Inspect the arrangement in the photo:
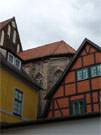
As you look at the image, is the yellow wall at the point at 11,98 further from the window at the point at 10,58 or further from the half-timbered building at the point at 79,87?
the window at the point at 10,58

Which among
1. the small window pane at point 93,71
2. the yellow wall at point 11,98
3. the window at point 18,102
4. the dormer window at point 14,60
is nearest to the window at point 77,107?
the small window pane at point 93,71

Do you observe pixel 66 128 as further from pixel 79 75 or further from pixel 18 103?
pixel 79 75

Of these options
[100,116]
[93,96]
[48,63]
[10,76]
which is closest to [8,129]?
[100,116]

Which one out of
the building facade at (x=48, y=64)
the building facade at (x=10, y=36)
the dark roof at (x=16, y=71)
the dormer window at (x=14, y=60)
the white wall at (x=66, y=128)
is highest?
the building facade at (x=10, y=36)

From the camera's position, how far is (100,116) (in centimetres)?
1567

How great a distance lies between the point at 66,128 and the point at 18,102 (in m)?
8.67

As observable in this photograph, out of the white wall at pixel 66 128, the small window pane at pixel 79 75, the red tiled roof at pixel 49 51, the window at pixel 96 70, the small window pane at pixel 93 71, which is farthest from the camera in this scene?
the red tiled roof at pixel 49 51

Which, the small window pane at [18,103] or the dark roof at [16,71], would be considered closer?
the dark roof at [16,71]

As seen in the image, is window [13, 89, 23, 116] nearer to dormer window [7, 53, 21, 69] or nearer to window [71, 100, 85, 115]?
dormer window [7, 53, 21, 69]

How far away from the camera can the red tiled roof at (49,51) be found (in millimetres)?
38109

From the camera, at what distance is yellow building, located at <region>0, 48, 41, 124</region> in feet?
74.0

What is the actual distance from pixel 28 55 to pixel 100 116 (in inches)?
1008

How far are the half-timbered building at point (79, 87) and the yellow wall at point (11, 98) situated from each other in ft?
3.94

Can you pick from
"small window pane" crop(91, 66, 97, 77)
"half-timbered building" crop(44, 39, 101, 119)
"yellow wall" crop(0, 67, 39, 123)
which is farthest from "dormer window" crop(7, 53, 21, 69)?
"small window pane" crop(91, 66, 97, 77)
